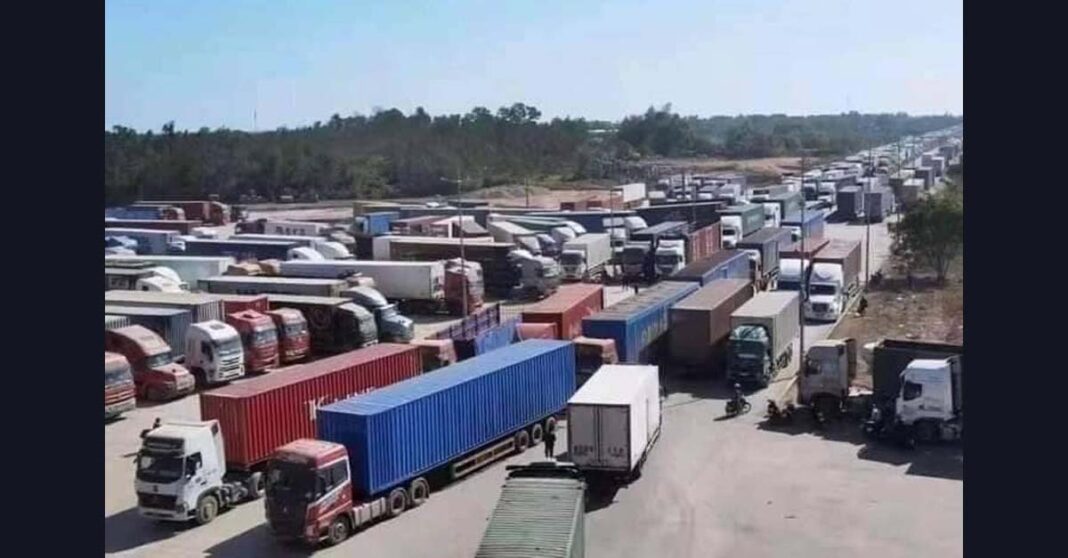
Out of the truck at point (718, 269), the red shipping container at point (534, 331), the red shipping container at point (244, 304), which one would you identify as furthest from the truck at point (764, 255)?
the red shipping container at point (244, 304)

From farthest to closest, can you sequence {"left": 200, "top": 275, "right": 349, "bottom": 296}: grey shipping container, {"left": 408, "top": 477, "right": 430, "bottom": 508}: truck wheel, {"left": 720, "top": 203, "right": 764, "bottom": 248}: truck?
{"left": 720, "top": 203, "right": 764, "bottom": 248}: truck
{"left": 200, "top": 275, "right": 349, "bottom": 296}: grey shipping container
{"left": 408, "top": 477, "right": 430, "bottom": 508}: truck wheel

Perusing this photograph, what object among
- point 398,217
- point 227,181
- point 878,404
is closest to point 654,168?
point 227,181

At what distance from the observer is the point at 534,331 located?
24.8 m

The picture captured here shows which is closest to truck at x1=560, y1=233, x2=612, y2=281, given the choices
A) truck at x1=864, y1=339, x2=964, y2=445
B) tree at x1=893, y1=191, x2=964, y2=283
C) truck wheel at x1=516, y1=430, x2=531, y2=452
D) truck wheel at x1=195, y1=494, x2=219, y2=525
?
tree at x1=893, y1=191, x2=964, y2=283

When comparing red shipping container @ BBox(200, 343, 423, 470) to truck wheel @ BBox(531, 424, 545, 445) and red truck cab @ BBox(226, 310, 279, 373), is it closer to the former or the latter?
truck wheel @ BBox(531, 424, 545, 445)

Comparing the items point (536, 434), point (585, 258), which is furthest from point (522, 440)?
point (585, 258)

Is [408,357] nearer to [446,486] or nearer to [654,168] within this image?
[446,486]

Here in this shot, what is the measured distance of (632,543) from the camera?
15.2m

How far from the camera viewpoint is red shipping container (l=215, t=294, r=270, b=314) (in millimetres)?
28609

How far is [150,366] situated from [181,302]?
4.07 metres

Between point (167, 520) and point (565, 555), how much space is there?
7200 millimetres

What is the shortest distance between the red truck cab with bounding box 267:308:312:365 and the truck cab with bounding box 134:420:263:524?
1096 cm

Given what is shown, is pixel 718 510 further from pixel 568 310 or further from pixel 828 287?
pixel 828 287

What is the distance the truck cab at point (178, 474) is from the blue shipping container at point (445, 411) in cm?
176
